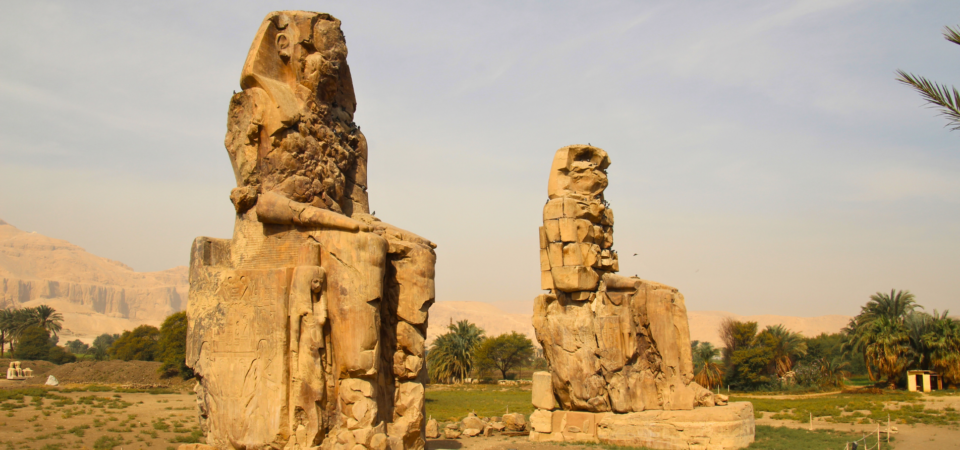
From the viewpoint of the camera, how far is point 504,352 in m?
40.4

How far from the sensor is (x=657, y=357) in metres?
13.3

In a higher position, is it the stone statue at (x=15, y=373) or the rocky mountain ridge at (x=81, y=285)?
the rocky mountain ridge at (x=81, y=285)

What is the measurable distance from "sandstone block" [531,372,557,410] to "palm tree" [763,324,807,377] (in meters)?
23.2

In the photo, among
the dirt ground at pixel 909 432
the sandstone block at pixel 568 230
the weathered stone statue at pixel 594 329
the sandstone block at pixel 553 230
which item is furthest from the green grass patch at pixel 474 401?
the dirt ground at pixel 909 432

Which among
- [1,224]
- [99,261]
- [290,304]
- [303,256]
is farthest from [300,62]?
[1,224]

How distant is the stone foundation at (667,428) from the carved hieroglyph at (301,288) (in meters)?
4.66

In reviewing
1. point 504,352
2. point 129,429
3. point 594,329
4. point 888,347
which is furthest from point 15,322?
point 888,347

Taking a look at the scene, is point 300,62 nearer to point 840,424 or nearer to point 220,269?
point 220,269

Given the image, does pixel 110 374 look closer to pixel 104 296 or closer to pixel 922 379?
pixel 922 379

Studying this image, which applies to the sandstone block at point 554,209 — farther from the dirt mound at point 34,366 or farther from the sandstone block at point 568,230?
the dirt mound at point 34,366

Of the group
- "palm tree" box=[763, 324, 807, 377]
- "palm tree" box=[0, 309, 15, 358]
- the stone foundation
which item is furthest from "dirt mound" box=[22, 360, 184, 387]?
"palm tree" box=[763, 324, 807, 377]

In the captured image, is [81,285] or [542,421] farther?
[81,285]

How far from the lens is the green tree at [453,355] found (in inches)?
1435

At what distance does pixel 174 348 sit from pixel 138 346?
32.5 feet
